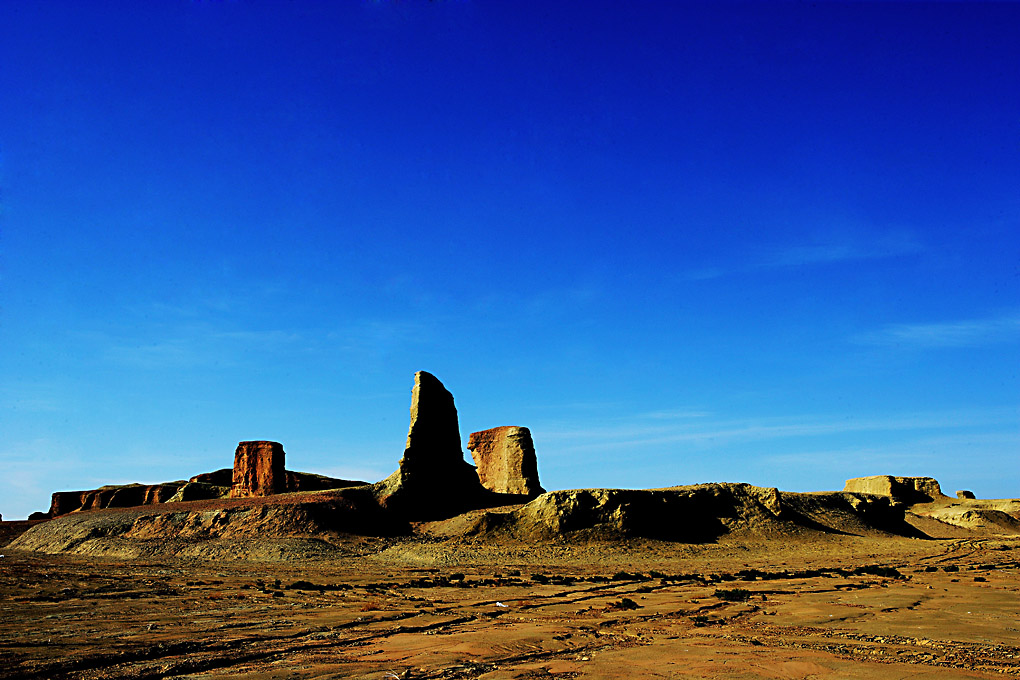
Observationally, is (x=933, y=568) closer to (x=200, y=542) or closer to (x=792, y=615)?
(x=792, y=615)

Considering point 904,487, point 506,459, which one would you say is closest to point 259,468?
point 506,459

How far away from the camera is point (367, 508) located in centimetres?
2952

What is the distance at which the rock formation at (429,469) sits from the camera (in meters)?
30.5

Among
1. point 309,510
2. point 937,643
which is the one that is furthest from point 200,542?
point 937,643

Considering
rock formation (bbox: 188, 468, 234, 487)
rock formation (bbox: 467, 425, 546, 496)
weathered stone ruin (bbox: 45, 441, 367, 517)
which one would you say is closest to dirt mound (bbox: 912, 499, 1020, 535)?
rock formation (bbox: 467, 425, 546, 496)

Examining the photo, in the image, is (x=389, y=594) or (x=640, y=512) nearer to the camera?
(x=389, y=594)

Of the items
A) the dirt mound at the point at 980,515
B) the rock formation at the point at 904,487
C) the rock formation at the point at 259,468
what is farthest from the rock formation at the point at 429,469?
the rock formation at the point at 904,487

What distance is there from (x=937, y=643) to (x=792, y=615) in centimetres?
226

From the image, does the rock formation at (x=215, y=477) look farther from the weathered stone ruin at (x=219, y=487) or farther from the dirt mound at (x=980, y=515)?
the dirt mound at (x=980, y=515)

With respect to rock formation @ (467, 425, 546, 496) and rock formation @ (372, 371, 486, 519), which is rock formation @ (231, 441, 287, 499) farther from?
rock formation @ (467, 425, 546, 496)

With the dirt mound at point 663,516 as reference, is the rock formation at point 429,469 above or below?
above

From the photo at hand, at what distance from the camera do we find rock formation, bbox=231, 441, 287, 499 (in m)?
40.3

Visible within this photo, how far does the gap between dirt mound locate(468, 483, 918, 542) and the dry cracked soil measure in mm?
9171

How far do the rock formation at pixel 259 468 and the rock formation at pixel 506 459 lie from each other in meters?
12.2
